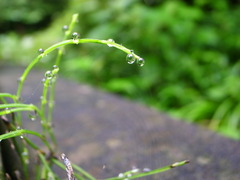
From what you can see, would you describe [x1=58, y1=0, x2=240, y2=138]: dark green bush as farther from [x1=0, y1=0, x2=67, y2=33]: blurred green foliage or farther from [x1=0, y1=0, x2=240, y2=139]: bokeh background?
[x1=0, y1=0, x2=67, y2=33]: blurred green foliage

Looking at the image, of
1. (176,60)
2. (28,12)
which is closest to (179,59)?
(176,60)

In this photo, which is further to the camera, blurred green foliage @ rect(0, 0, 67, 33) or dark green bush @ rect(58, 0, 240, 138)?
blurred green foliage @ rect(0, 0, 67, 33)

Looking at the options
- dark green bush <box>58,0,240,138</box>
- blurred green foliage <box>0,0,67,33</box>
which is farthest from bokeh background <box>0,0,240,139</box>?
blurred green foliage <box>0,0,67,33</box>

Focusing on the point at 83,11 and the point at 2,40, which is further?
the point at 2,40

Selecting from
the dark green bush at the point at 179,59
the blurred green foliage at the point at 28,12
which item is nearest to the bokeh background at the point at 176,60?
the dark green bush at the point at 179,59

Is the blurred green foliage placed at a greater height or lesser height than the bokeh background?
greater

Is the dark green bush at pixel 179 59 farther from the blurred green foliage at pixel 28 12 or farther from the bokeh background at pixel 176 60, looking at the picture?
the blurred green foliage at pixel 28 12

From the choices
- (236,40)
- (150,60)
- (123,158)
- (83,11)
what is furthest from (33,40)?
(123,158)

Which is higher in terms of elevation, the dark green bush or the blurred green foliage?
the blurred green foliage

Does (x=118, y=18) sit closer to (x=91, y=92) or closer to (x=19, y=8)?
(x=91, y=92)
